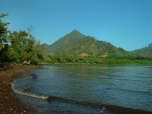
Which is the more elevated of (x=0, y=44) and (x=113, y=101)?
(x=0, y=44)

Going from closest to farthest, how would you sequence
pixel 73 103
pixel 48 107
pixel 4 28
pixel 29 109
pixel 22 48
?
pixel 29 109 → pixel 48 107 → pixel 73 103 → pixel 4 28 → pixel 22 48

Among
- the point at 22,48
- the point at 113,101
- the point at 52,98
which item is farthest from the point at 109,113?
the point at 22,48

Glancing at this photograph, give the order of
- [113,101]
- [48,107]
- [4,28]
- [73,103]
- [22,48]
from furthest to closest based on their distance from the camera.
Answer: [22,48] → [4,28] → [113,101] → [73,103] → [48,107]

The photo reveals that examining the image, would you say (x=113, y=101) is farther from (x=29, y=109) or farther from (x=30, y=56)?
(x=30, y=56)

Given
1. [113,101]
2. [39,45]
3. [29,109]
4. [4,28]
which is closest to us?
[29,109]

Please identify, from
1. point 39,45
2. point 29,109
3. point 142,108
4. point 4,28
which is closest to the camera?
point 29,109

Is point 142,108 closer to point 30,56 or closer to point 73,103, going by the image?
point 73,103

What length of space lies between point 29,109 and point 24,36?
11431 centimetres

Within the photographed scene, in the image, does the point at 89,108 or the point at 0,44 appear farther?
the point at 0,44

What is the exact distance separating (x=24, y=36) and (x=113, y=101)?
10892 centimetres

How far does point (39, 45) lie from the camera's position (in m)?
152

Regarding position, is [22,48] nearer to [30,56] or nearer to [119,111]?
[30,56]

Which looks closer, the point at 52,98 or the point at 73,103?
the point at 73,103

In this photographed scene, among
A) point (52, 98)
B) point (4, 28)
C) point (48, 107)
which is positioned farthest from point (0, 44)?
point (48, 107)
